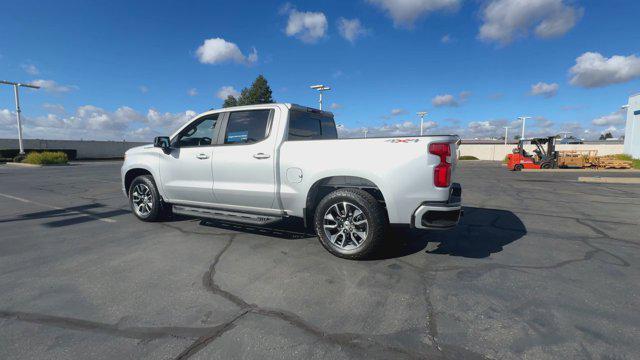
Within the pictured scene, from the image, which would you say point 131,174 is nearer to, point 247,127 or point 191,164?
point 191,164

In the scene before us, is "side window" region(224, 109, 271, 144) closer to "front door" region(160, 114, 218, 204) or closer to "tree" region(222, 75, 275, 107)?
"front door" region(160, 114, 218, 204)

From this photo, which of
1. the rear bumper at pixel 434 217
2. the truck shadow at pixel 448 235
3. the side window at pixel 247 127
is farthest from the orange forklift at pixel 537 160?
the side window at pixel 247 127

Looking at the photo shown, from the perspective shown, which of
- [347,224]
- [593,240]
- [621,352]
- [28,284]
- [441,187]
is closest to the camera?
[621,352]

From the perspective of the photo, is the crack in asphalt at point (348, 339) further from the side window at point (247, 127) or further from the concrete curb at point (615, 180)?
the concrete curb at point (615, 180)

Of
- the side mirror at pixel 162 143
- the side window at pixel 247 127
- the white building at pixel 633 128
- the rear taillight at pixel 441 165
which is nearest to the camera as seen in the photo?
the rear taillight at pixel 441 165

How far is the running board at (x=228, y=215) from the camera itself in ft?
14.6

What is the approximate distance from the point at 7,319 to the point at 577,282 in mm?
5420

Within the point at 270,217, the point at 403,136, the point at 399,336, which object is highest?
the point at 403,136

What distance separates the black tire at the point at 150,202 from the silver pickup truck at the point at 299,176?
0.02m

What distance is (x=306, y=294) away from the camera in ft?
10.2

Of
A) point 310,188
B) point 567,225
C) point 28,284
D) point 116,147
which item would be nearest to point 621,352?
point 310,188

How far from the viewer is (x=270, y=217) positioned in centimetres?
443

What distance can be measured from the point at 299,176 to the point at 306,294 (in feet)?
5.28

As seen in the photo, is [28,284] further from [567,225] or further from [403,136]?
[567,225]
